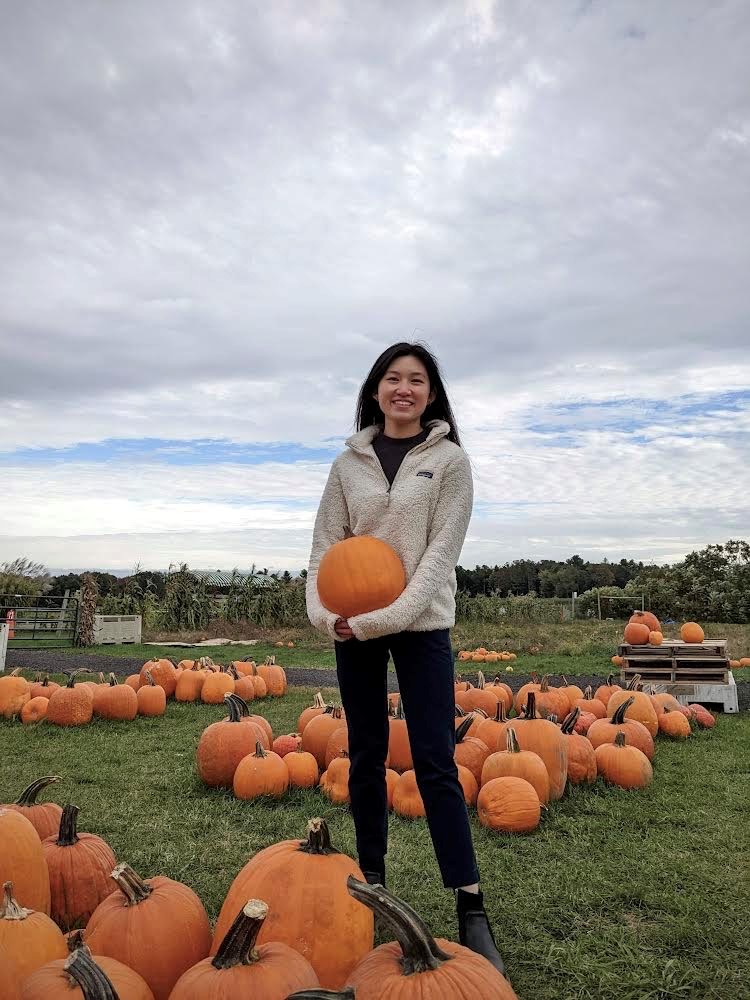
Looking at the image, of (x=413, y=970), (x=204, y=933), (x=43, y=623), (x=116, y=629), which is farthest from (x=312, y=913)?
(x=43, y=623)

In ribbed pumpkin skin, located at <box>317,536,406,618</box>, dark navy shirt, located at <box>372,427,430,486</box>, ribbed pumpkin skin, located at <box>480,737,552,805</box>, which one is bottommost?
ribbed pumpkin skin, located at <box>480,737,552,805</box>

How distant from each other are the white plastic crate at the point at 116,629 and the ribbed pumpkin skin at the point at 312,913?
15.6 metres

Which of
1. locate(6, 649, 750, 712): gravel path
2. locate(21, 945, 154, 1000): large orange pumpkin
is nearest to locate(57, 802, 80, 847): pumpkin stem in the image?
locate(21, 945, 154, 1000): large orange pumpkin

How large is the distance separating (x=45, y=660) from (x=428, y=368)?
12.1 meters

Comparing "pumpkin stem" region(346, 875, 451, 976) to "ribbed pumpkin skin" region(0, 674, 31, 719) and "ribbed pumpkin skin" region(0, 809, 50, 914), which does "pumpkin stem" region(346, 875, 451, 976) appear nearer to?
"ribbed pumpkin skin" region(0, 809, 50, 914)

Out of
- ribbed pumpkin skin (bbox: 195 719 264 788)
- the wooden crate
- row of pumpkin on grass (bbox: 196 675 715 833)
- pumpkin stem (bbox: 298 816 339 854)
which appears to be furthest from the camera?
the wooden crate

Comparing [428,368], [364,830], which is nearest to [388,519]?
[428,368]

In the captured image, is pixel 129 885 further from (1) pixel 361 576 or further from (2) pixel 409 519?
(2) pixel 409 519

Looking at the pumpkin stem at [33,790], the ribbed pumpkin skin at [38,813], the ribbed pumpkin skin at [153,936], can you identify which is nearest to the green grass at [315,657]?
the ribbed pumpkin skin at [38,813]

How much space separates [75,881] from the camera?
2551mm

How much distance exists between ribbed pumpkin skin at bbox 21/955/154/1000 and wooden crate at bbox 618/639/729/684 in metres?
7.17

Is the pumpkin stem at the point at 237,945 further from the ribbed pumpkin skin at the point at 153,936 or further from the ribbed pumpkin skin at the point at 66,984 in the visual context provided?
the ribbed pumpkin skin at the point at 153,936

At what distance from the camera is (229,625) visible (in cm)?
1897

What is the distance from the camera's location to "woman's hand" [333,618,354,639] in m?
2.62
